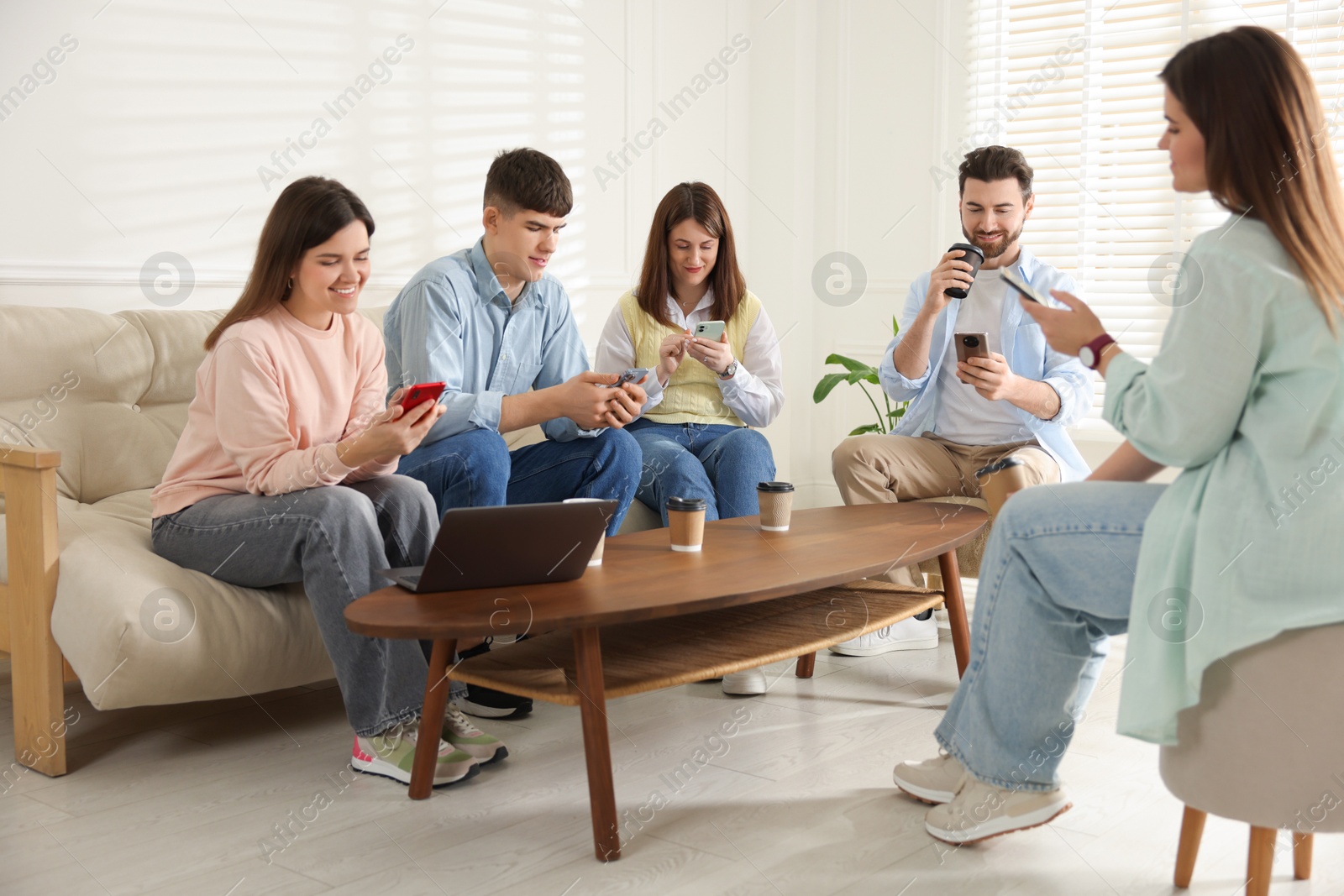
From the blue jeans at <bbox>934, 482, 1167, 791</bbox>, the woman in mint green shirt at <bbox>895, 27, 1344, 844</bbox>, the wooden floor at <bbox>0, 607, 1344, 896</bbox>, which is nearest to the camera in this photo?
the woman in mint green shirt at <bbox>895, 27, 1344, 844</bbox>

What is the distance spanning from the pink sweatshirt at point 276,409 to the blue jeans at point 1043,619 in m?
1.23

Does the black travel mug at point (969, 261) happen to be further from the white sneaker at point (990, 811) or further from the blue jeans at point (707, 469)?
the white sneaker at point (990, 811)

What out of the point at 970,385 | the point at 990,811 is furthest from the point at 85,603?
the point at 970,385

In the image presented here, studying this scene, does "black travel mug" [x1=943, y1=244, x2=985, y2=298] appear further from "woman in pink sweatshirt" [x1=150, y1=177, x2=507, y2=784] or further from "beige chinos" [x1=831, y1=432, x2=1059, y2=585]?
"woman in pink sweatshirt" [x1=150, y1=177, x2=507, y2=784]

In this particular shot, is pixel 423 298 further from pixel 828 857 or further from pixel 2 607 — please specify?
pixel 828 857

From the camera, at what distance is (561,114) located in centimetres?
432

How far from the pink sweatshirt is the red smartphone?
0.17 meters

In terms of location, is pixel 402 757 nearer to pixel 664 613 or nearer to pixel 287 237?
pixel 664 613

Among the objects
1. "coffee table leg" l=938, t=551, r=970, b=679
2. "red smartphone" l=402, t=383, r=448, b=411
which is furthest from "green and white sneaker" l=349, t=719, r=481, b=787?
"coffee table leg" l=938, t=551, r=970, b=679

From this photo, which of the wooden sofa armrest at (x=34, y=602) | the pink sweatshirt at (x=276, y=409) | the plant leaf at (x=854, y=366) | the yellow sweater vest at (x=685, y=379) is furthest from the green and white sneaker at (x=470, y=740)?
the plant leaf at (x=854, y=366)

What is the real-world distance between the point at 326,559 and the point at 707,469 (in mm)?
1265

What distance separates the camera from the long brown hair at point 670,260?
3150 mm

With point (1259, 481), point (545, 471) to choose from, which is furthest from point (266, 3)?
point (1259, 481)

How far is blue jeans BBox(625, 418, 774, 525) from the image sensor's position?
2.96m
